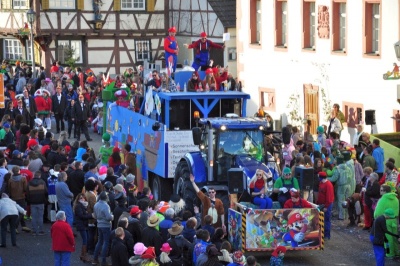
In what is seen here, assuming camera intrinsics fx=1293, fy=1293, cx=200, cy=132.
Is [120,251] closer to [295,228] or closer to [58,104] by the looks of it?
[295,228]

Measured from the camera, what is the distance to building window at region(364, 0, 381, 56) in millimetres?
35906

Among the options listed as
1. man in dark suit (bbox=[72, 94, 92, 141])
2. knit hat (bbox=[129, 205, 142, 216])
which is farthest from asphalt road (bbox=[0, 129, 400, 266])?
man in dark suit (bbox=[72, 94, 92, 141])

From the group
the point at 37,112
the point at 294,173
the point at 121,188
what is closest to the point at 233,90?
the point at 294,173

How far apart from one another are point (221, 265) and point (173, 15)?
3702 cm

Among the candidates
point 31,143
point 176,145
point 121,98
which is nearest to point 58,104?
point 121,98

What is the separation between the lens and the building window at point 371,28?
35.9 metres

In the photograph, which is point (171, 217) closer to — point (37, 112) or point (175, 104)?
point (175, 104)

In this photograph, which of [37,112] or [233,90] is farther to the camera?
[37,112]

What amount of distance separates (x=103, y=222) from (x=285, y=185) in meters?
3.54

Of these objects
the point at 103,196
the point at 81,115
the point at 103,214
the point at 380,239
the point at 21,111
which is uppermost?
the point at 21,111

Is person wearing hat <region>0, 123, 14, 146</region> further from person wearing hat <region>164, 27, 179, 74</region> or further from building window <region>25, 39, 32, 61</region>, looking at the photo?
building window <region>25, 39, 32, 61</region>

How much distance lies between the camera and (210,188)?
968 inches

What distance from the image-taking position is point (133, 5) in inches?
2162

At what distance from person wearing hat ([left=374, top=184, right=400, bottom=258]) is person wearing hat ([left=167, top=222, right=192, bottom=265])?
4.29 meters
